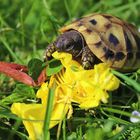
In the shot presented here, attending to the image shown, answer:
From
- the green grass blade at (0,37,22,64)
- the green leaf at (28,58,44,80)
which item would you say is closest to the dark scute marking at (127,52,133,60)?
the green leaf at (28,58,44,80)

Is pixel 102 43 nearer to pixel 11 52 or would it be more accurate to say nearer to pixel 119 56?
pixel 119 56

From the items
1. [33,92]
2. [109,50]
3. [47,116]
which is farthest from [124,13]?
[47,116]

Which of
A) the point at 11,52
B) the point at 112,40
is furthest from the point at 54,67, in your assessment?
the point at 11,52

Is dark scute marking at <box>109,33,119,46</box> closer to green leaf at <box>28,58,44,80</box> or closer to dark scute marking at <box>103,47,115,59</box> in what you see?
dark scute marking at <box>103,47,115,59</box>

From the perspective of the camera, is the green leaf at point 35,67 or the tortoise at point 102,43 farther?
the tortoise at point 102,43

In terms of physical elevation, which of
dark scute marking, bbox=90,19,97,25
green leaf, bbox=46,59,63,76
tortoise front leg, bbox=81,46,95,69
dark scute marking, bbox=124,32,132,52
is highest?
dark scute marking, bbox=90,19,97,25

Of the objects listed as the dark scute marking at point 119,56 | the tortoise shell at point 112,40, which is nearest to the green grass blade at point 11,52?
the tortoise shell at point 112,40

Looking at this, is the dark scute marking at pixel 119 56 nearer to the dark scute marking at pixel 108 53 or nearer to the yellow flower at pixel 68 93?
the dark scute marking at pixel 108 53
